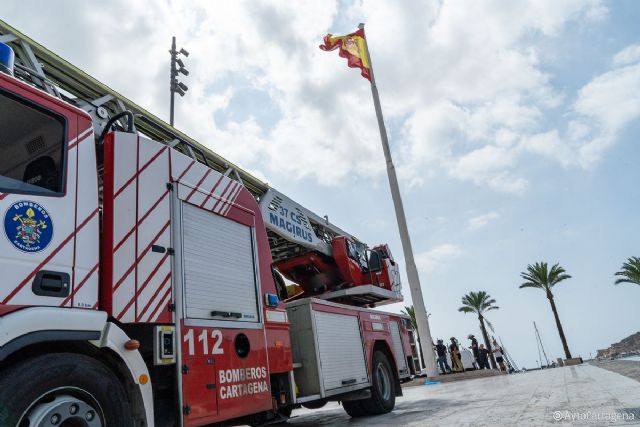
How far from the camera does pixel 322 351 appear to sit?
601 cm

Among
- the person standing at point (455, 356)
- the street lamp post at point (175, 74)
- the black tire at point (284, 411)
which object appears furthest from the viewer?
the person standing at point (455, 356)

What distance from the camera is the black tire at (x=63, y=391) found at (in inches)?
98.2

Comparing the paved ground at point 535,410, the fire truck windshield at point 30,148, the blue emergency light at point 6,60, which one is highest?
the blue emergency light at point 6,60

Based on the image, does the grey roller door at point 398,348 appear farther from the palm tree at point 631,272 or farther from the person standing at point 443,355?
the palm tree at point 631,272

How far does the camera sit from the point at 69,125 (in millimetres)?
3365

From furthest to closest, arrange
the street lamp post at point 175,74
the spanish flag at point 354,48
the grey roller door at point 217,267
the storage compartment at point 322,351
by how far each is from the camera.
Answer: the spanish flag at point 354,48 < the street lamp post at point 175,74 < the storage compartment at point 322,351 < the grey roller door at point 217,267

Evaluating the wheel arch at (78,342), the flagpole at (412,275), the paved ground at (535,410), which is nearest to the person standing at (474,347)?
the flagpole at (412,275)

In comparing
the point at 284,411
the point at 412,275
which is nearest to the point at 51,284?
the point at 284,411

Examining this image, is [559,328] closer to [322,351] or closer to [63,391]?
[322,351]

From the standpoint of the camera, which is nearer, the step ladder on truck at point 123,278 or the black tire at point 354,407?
the step ladder on truck at point 123,278

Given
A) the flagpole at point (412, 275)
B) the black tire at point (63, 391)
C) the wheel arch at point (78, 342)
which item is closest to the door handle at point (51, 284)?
the wheel arch at point (78, 342)

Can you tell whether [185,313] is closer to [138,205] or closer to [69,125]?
[138,205]

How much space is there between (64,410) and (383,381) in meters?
6.08

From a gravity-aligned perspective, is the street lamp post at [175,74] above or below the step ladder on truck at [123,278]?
above
